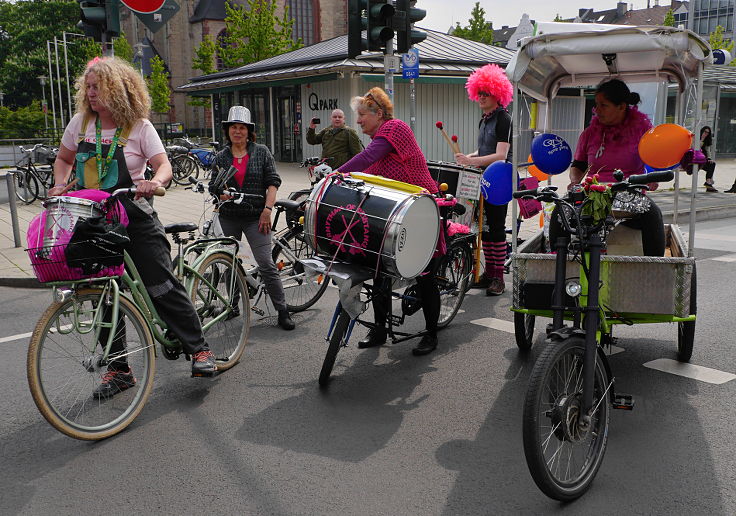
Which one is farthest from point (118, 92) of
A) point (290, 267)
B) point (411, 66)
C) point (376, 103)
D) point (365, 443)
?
point (411, 66)

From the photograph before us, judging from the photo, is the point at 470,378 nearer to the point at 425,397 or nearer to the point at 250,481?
the point at 425,397

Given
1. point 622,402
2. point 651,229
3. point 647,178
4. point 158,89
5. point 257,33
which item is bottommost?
point 622,402

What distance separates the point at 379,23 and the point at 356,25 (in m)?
0.29

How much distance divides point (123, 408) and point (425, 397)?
1.77 metres

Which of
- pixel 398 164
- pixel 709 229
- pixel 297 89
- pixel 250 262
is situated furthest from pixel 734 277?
pixel 297 89

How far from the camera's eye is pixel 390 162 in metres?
4.86

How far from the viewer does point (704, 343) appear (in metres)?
5.31

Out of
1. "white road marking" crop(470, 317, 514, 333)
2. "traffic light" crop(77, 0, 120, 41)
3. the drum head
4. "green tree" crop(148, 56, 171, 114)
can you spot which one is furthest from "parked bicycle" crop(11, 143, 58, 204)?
"green tree" crop(148, 56, 171, 114)

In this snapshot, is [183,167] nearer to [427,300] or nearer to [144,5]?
[144,5]

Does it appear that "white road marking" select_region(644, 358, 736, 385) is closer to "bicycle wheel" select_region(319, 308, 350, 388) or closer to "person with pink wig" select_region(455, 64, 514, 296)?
"bicycle wheel" select_region(319, 308, 350, 388)

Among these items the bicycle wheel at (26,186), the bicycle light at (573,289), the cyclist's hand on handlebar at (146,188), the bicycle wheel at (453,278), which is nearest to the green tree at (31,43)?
the bicycle wheel at (26,186)

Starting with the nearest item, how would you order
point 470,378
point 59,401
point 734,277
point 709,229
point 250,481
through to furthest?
point 250,481 → point 59,401 → point 470,378 → point 734,277 → point 709,229

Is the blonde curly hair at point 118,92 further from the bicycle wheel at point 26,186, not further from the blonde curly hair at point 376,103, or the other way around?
the bicycle wheel at point 26,186

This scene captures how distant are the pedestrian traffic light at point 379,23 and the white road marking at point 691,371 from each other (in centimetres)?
553
